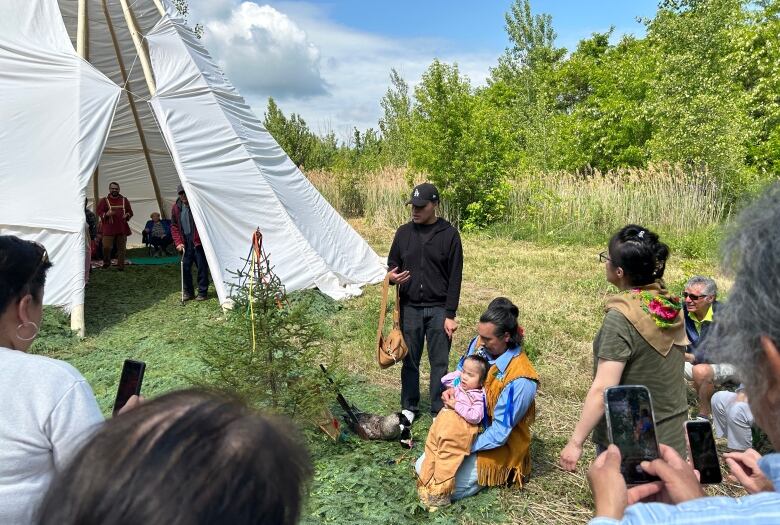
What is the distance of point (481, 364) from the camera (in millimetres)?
3494

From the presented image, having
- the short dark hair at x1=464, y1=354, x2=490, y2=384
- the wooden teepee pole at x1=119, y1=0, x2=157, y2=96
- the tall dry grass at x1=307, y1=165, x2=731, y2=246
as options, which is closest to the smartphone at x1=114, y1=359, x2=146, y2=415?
the short dark hair at x1=464, y1=354, x2=490, y2=384

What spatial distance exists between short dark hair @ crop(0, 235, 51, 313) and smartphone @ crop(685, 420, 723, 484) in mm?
2072

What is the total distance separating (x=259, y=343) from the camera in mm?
3801

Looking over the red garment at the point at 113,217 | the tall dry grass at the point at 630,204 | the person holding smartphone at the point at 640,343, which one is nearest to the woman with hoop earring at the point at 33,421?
the person holding smartphone at the point at 640,343

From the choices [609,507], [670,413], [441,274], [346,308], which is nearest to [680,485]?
[609,507]

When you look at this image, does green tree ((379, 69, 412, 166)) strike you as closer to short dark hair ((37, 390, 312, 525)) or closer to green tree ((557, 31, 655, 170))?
green tree ((557, 31, 655, 170))

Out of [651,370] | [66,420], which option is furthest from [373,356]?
[66,420]

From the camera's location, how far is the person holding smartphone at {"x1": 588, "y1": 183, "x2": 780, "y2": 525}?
1.00 meters

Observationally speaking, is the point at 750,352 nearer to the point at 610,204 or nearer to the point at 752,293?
the point at 752,293

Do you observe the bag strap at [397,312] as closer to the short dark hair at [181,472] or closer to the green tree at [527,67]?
the short dark hair at [181,472]

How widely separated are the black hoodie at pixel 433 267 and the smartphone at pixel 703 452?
8.95 feet

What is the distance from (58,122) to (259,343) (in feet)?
17.3

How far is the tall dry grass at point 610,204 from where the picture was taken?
12.8 metres

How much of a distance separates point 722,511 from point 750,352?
0.30 metres
